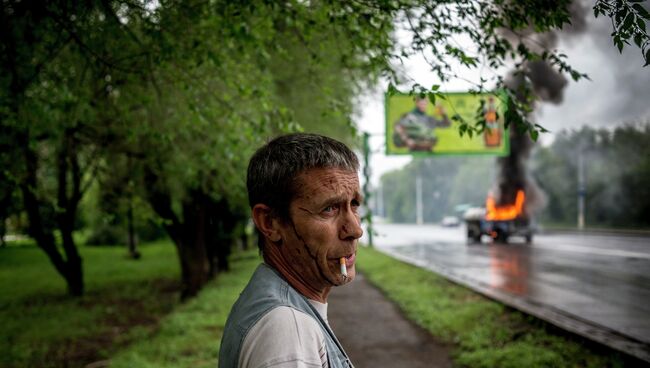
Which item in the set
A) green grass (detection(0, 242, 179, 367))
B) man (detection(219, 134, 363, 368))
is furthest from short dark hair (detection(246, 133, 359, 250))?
green grass (detection(0, 242, 179, 367))

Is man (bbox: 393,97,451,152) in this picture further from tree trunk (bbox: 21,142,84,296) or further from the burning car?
the burning car

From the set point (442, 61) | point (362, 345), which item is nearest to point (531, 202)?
point (362, 345)

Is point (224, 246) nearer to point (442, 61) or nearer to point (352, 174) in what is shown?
point (442, 61)

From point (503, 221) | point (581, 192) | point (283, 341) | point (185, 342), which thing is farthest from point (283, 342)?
point (581, 192)

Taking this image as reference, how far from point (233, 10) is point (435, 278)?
362 inches

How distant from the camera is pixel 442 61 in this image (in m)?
3.38

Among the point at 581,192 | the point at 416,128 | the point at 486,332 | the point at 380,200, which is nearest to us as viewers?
the point at 486,332

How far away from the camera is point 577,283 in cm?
1067

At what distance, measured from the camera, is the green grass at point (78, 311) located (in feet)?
28.8

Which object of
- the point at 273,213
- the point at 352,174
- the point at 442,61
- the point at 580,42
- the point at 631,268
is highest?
the point at 580,42

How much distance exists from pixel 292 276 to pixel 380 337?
221 inches

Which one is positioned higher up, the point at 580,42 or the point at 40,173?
the point at 580,42

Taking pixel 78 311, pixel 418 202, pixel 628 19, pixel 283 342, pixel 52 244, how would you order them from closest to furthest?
1. pixel 283 342
2. pixel 628 19
3. pixel 78 311
4. pixel 52 244
5. pixel 418 202

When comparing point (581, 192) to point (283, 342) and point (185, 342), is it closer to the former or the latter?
point (185, 342)
